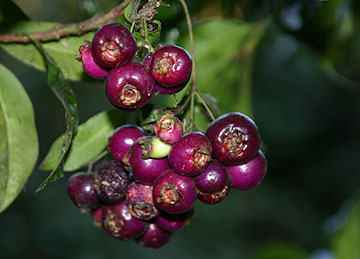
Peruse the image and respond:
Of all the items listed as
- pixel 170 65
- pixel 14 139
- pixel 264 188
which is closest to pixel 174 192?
pixel 170 65

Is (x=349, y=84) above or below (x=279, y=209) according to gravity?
above

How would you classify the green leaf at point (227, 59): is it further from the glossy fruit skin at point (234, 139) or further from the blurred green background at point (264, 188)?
the blurred green background at point (264, 188)

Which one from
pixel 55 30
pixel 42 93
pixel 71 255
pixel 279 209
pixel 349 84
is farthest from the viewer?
pixel 279 209

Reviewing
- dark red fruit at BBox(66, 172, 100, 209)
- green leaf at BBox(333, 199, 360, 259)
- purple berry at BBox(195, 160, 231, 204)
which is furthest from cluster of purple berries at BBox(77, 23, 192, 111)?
green leaf at BBox(333, 199, 360, 259)

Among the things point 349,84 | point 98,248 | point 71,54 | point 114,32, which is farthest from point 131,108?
point 98,248

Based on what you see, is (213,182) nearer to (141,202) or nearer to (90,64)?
(141,202)

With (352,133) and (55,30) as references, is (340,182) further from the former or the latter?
(55,30)

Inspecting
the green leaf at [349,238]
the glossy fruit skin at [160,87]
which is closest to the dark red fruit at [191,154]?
the glossy fruit skin at [160,87]
